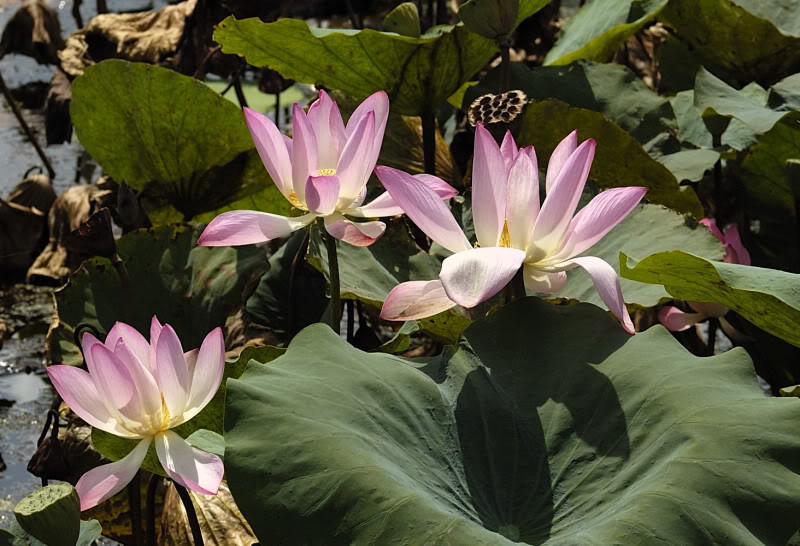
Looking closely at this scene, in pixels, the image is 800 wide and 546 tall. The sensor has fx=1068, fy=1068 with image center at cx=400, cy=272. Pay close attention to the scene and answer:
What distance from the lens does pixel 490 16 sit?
140cm

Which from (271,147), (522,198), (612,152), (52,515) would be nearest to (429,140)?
(612,152)

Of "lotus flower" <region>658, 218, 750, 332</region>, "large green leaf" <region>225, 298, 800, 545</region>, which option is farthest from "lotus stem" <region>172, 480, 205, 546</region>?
"lotus flower" <region>658, 218, 750, 332</region>

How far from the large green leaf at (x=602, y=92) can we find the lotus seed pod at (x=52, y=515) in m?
1.06

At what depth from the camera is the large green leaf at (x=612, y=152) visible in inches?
61.5

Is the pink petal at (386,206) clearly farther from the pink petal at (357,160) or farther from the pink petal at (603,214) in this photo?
the pink petal at (603,214)

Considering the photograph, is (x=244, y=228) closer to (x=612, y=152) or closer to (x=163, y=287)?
(x=163, y=287)

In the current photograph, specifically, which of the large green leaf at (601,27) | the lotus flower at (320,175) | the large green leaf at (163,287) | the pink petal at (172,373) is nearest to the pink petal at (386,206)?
the lotus flower at (320,175)

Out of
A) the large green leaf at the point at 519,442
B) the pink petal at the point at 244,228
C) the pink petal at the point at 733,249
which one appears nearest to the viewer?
the large green leaf at the point at 519,442

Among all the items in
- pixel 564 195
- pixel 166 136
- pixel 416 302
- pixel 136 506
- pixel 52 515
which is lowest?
pixel 136 506

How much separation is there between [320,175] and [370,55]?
564mm

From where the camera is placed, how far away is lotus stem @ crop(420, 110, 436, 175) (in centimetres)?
171

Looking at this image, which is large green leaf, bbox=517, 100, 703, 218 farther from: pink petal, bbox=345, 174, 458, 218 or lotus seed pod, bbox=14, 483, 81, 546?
lotus seed pod, bbox=14, 483, 81, 546

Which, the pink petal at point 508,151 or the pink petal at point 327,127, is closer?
the pink petal at point 508,151

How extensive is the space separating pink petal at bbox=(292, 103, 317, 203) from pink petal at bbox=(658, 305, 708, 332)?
0.55 metres
